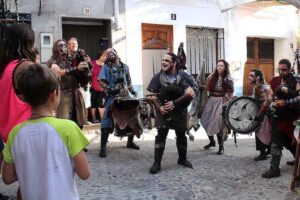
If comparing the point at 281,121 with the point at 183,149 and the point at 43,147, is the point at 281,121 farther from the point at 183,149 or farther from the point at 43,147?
the point at 43,147

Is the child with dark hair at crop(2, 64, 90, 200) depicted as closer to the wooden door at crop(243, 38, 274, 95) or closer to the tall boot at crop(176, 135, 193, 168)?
the tall boot at crop(176, 135, 193, 168)

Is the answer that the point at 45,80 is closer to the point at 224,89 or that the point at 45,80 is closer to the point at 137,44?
the point at 224,89

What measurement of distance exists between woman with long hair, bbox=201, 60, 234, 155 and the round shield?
56 centimetres

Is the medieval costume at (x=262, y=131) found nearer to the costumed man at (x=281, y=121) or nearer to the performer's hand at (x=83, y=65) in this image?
the costumed man at (x=281, y=121)

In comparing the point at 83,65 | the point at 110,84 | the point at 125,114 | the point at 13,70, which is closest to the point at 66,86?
the point at 83,65

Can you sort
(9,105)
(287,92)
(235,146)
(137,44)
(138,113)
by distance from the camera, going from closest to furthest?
(9,105), (287,92), (138,113), (235,146), (137,44)

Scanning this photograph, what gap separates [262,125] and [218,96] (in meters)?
0.94

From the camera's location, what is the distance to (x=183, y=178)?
17.8ft

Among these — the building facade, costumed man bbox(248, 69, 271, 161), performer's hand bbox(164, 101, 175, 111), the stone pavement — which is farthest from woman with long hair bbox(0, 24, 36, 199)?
the building facade

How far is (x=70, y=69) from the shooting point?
6016 millimetres

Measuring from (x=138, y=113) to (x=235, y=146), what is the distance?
2.14m

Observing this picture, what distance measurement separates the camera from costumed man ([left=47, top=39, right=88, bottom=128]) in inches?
239

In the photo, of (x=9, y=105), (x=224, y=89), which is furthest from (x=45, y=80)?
(x=224, y=89)

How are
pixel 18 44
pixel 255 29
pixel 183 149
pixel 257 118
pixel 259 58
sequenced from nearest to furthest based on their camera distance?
pixel 18 44 < pixel 183 149 < pixel 257 118 < pixel 255 29 < pixel 259 58
